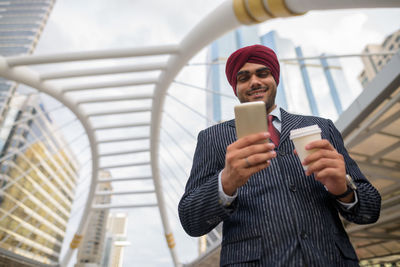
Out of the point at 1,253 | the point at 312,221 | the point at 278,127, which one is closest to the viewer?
the point at 312,221

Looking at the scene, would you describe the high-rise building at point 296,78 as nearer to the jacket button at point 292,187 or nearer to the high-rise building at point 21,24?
the jacket button at point 292,187

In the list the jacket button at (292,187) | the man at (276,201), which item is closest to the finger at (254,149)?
the man at (276,201)

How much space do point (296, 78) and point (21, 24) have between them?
229 feet

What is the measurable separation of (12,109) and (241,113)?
51.7m

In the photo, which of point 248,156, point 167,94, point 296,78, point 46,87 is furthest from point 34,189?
point 248,156

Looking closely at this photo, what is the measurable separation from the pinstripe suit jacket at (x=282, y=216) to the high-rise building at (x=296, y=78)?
5007 millimetres

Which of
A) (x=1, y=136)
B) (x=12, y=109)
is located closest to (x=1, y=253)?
(x=1, y=136)

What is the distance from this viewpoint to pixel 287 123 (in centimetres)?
131

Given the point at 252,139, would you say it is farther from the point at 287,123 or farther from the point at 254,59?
the point at 254,59

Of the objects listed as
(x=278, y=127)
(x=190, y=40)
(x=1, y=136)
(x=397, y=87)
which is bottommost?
(x=278, y=127)

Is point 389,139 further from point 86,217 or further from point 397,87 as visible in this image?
point 86,217

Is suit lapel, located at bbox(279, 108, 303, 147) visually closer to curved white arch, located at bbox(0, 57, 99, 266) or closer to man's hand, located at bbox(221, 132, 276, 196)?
man's hand, located at bbox(221, 132, 276, 196)

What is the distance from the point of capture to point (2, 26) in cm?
5862

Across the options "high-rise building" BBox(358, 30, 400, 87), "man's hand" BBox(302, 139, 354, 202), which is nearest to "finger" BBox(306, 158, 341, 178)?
"man's hand" BBox(302, 139, 354, 202)
